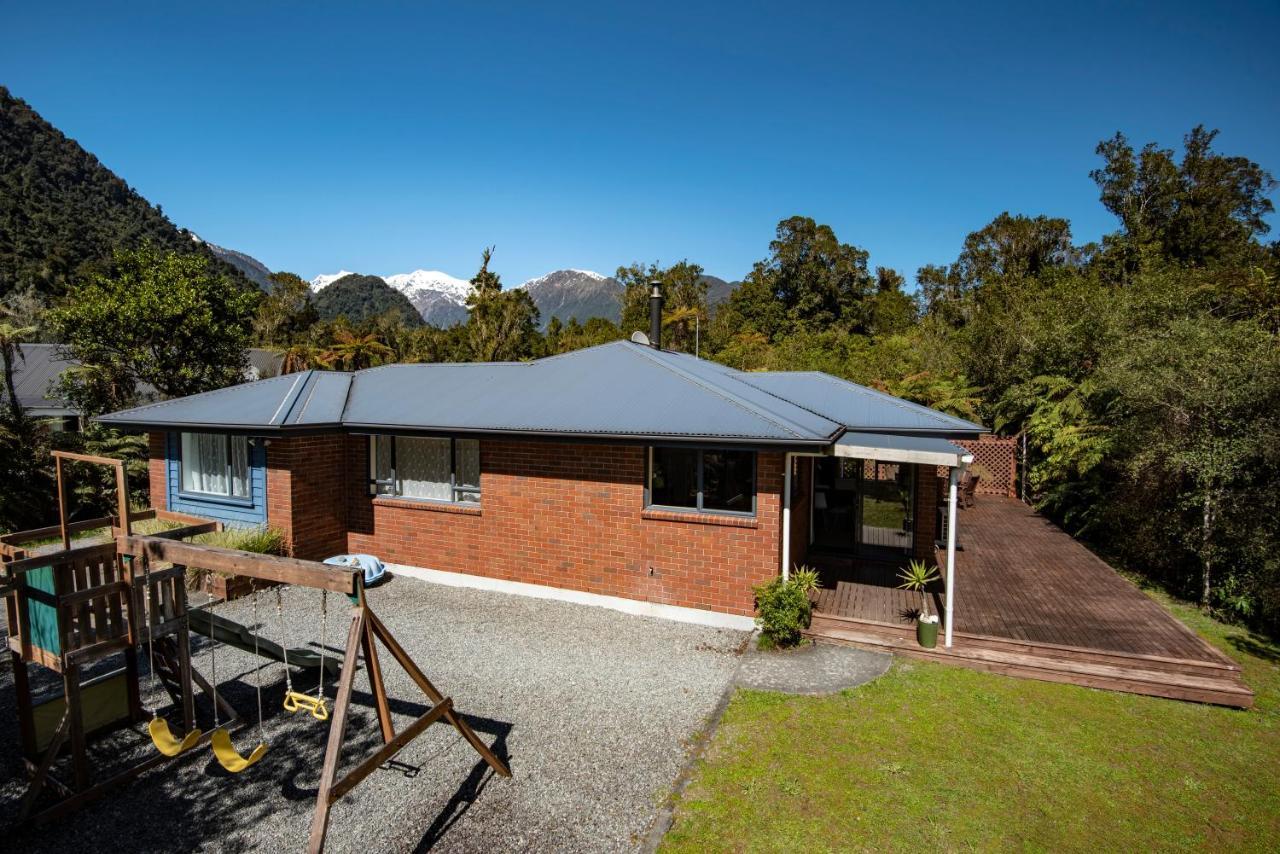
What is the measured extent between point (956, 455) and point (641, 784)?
5.48 metres

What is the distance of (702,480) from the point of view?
8.80m

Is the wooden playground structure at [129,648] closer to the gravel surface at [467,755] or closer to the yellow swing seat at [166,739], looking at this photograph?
the yellow swing seat at [166,739]

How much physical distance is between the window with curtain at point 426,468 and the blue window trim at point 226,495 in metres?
2.13

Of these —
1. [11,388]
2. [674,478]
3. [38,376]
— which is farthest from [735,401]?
[38,376]

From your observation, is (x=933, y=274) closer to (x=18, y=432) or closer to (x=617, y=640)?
(x=617, y=640)

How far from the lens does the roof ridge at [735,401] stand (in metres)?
8.19

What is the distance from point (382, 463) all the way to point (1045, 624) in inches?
441

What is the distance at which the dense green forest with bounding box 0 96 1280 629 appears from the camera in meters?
9.21

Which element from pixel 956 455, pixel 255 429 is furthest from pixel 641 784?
pixel 255 429

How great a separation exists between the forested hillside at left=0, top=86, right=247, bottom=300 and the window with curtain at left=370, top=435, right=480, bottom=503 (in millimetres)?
46814

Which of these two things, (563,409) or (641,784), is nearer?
(641,784)

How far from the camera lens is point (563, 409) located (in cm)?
998

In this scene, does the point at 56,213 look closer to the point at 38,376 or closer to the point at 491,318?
the point at 38,376

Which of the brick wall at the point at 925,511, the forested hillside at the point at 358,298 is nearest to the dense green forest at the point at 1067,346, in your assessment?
the brick wall at the point at 925,511
